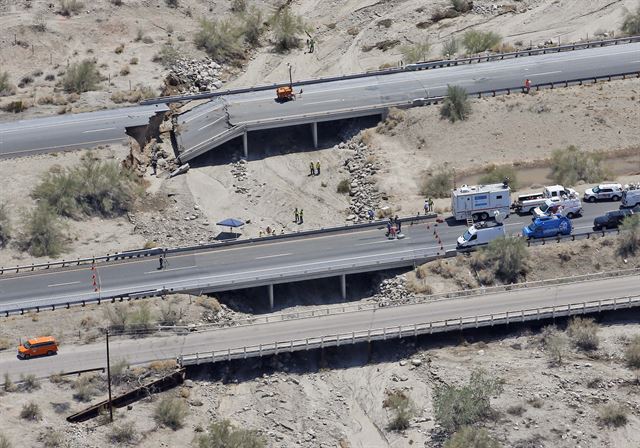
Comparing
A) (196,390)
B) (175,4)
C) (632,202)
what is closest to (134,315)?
(196,390)

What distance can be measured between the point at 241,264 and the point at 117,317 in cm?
953

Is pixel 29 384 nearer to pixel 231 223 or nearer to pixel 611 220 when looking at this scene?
pixel 231 223

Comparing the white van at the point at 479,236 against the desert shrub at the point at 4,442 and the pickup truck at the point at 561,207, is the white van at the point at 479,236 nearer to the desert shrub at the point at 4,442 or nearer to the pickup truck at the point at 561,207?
the pickup truck at the point at 561,207

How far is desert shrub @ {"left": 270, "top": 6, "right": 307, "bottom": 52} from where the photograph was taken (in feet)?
436

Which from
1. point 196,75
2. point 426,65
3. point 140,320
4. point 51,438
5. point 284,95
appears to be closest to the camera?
point 51,438

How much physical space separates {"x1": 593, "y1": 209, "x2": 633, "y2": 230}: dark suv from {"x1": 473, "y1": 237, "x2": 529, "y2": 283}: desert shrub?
5.17 metres

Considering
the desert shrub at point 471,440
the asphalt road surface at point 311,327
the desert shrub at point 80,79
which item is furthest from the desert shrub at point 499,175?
the desert shrub at point 80,79

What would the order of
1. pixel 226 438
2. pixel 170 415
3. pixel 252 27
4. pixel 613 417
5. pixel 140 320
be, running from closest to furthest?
pixel 226 438 → pixel 613 417 → pixel 170 415 → pixel 140 320 → pixel 252 27

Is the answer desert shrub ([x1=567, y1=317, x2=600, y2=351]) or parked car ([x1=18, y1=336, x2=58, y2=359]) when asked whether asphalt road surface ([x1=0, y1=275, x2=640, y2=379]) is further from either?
desert shrub ([x1=567, y1=317, x2=600, y2=351])

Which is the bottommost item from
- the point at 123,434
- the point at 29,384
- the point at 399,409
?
the point at 399,409

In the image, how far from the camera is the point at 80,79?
Answer: 122 metres

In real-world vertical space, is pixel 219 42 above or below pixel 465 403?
above

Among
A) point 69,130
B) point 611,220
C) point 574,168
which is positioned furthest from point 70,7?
point 611,220

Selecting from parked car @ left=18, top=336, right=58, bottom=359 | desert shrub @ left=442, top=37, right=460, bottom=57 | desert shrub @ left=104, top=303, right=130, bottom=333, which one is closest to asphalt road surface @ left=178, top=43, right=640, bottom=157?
desert shrub @ left=442, top=37, right=460, bottom=57
